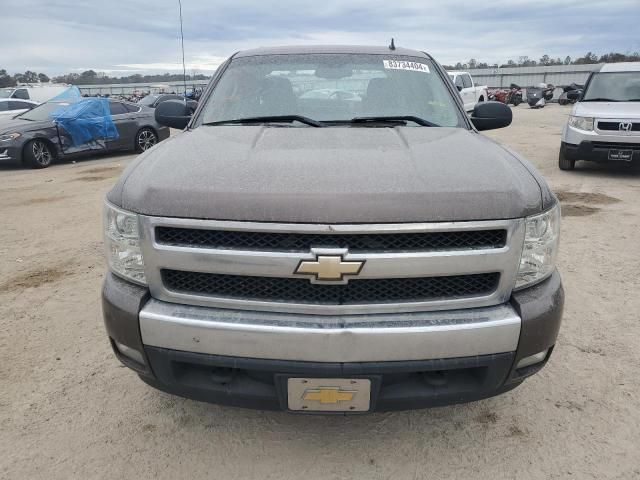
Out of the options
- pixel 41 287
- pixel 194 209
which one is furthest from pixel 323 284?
pixel 41 287

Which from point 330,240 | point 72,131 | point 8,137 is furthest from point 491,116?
point 8,137

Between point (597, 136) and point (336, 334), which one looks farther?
point (597, 136)

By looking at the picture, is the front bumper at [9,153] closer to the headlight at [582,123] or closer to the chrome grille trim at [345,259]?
the chrome grille trim at [345,259]

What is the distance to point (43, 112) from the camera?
38.1ft

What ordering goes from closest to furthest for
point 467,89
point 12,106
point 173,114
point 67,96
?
point 173,114
point 67,96
point 12,106
point 467,89

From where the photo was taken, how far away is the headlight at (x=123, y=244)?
6.32ft

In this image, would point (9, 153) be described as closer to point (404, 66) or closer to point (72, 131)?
point (72, 131)

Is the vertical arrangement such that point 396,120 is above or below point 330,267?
above

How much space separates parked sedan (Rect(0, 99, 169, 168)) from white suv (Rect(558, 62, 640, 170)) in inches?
359

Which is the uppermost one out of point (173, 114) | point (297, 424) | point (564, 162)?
point (173, 114)

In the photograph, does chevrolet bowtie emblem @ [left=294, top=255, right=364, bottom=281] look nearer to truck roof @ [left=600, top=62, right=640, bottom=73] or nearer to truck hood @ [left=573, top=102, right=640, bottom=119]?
truck hood @ [left=573, top=102, right=640, bottom=119]

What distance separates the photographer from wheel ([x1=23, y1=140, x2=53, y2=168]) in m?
10.9

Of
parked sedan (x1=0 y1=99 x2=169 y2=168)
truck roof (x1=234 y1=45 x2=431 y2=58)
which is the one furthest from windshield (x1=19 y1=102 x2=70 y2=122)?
truck roof (x1=234 y1=45 x2=431 y2=58)

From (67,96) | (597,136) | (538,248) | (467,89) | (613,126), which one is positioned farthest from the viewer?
(467,89)
